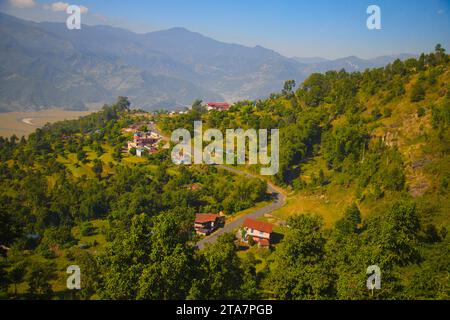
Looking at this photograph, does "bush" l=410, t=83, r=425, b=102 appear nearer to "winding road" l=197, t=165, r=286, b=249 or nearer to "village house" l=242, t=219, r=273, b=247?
"winding road" l=197, t=165, r=286, b=249

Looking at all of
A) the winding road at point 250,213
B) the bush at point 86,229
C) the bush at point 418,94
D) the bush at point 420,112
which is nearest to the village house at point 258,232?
the winding road at point 250,213

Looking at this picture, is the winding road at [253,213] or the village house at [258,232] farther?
the winding road at [253,213]

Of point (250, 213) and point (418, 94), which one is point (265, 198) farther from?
point (418, 94)

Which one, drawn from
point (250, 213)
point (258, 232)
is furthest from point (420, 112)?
point (258, 232)

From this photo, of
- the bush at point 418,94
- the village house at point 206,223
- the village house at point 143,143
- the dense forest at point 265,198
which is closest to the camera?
the dense forest at point 265,198

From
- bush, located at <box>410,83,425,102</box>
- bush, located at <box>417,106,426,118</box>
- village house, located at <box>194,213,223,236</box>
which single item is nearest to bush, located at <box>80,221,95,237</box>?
village house, located at <box>194,213,223,236</box>

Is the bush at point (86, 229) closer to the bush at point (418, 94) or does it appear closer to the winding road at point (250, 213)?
the winding road at point (250, 213)

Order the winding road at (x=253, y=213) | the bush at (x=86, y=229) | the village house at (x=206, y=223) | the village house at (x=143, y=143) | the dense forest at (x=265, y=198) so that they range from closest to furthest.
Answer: the dense forest at (x=265, y=198), the winding road at (x=253, y=213), the village house at (x=206, y=223), the bush at (x=86, y=229), the village house at (x=143, y=143)
